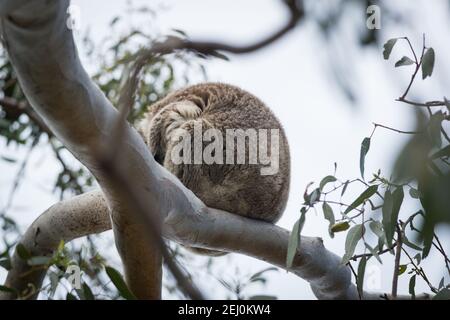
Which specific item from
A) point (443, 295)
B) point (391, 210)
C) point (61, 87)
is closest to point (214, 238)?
point (391, 210)

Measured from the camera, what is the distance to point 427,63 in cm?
183

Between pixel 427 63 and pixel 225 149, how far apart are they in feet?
4.56

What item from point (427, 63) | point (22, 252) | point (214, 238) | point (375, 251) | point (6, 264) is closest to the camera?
point (427, 63)

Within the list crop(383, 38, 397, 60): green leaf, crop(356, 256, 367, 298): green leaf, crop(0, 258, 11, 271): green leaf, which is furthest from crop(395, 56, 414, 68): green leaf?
crop(0, 258, 11, 271): green leaf

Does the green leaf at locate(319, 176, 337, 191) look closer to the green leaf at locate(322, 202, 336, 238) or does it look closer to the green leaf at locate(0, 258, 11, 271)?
the green leaf at locate(322, 202, 336, 238)

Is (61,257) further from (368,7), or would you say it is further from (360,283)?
(368,7)

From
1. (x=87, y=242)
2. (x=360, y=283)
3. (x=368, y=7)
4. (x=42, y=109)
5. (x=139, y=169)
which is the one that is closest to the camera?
(x=368, y=7)

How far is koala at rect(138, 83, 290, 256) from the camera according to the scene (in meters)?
2.99

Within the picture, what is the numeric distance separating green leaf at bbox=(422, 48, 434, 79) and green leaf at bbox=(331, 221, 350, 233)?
564 mm

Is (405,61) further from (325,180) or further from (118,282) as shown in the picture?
(118,282)

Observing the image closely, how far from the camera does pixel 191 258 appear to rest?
411cm

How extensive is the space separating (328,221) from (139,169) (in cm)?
68

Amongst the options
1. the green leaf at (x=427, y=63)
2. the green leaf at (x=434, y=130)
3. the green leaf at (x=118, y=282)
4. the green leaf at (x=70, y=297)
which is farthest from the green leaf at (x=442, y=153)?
the green leaf at (x=70, y=297)
